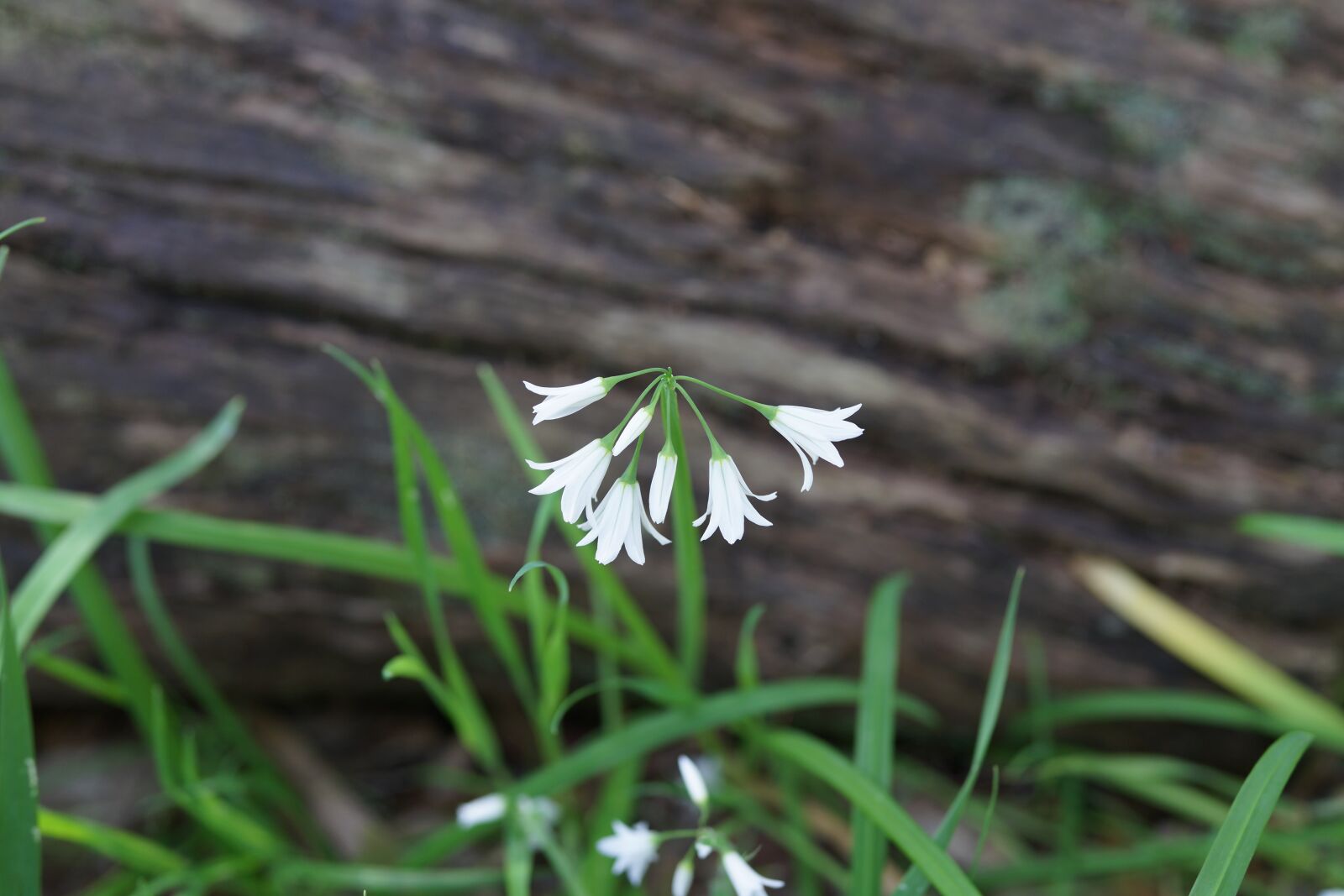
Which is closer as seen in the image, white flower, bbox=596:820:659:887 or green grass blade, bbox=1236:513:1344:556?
white flower, bbox=596:820:659:887

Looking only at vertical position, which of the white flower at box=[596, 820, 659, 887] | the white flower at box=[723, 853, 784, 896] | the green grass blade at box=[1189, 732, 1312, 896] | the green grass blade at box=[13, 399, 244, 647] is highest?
the green grass blade at box=[1189, 732, 1312, 896]

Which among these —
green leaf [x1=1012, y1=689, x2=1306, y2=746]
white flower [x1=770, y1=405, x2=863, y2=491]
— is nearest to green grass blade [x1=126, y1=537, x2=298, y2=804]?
white flower [x1=770, y1=405, x2=863, y2=491]

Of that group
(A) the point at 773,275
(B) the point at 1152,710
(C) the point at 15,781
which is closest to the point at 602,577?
(A) the point at 773,275

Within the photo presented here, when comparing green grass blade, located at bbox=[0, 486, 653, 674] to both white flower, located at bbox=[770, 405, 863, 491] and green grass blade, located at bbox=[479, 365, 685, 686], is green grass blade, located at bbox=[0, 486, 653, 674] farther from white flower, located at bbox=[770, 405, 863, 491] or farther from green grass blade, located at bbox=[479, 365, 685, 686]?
white flower, located at bbox=[770, 405, 863, 491]

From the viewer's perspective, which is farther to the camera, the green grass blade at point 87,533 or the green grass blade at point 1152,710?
the green grass blade at point 1152,710

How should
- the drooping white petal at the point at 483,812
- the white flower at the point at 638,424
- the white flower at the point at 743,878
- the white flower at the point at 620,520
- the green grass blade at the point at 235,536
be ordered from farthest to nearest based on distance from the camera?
the drooping white petal at the point at 483,812
the green grass blade at the point at 235,536
the white flower at the point at 743,878
the white flower at the point at 620,520
the white flower at the point at 638,424

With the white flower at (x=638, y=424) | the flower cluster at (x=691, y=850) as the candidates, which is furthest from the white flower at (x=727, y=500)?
the flower cluster at (x=691, y=850)

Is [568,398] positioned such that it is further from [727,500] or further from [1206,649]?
[1206,649]

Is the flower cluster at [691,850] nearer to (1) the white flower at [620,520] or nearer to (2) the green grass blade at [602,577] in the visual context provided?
(2) the green grass blade at [602,577]
